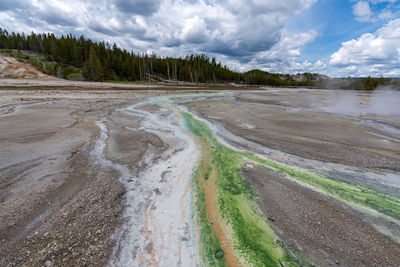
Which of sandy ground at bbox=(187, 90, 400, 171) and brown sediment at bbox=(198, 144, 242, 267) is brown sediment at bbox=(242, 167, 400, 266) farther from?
sandy ground at bbox=(187, 90, 400, 171)

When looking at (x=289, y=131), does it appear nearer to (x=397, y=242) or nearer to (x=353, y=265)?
(x=397, y=242)

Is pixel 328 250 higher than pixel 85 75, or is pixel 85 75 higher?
pixel 85 75

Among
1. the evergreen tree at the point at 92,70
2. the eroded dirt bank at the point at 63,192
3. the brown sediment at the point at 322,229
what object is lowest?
the brown sediment at the point at 322,229

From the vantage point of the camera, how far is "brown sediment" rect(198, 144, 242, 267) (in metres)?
2.92

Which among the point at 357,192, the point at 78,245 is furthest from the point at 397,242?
the point at 78,245

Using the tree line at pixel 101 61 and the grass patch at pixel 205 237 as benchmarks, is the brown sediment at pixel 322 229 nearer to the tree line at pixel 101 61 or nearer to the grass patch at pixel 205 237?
the grass patch at pixel 205 237

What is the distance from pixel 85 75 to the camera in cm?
5303

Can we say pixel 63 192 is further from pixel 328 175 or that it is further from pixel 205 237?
pixel 328 175

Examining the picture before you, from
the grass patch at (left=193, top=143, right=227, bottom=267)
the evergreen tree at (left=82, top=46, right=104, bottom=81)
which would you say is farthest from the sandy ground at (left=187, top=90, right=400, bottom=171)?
the evergreen tree at (left=82, top=46, right=104, bottom=81)

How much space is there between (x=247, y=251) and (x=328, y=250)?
133cm

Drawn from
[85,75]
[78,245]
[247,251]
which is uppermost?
[85,75]

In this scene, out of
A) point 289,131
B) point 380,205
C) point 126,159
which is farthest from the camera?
point 289,131

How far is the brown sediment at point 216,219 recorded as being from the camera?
9.59 feet

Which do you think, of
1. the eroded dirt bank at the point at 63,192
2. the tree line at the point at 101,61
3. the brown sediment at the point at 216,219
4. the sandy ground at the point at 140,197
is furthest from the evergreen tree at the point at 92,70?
the brown sediment at the point at 216,219
